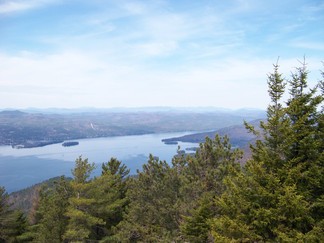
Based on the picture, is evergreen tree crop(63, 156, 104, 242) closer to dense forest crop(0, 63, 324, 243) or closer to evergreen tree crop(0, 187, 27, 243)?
dense forest crop(0, 63, 324, 243)

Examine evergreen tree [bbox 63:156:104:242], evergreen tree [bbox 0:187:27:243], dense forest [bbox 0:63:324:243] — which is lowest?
evergreen tree [bbox 0:187:27:243]

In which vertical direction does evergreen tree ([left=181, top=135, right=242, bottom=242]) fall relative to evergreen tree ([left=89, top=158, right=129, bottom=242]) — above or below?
above

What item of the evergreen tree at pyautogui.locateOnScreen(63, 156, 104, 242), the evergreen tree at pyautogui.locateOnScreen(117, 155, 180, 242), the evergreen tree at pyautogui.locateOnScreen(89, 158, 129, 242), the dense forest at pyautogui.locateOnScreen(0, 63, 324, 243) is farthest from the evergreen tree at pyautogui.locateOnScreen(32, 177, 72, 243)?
the evergreen tree at pyautogui.locateOnScreen(117, 155, 180, 242)

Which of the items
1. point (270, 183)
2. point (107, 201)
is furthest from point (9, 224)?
point (270, 183)

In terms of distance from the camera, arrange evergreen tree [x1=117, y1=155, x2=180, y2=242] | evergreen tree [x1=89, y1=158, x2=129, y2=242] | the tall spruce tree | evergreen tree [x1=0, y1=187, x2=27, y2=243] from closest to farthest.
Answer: the tall spruce tree → evergreen tree [x1=117, y1=155, x2=180, y2=242] → evergreen tree [x1=89, y1=158, x2=129, y2=242] → evergreen tree [x1=0, y1=187, x2=27, y2=243]

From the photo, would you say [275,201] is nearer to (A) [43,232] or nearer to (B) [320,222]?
(B) [320,222]

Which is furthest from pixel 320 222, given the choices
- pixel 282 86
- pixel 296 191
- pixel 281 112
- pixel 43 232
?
pixel 43 232

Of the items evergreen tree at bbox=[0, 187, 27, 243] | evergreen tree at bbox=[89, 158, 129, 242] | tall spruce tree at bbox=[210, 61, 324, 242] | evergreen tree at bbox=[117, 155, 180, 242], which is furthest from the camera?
evergreen tree at bbox=[0, 187, 27, 243]

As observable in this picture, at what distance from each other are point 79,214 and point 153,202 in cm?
561

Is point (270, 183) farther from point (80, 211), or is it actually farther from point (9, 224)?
point (9, 224)

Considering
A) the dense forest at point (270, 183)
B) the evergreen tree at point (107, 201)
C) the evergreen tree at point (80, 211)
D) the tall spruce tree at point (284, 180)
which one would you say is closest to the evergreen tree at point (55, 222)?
the evergreen tree at point (80, 211)

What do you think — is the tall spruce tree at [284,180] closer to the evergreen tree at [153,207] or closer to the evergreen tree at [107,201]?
the evergreen tree at [153,207]

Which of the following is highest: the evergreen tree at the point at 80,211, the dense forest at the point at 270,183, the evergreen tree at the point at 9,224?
the dense forest at the point at 270,183

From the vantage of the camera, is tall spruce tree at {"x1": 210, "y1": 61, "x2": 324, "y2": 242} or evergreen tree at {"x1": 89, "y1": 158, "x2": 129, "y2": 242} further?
evergreen tree at {"x1": 89, "y1": 158, "x2": 129, "y2": 242}
